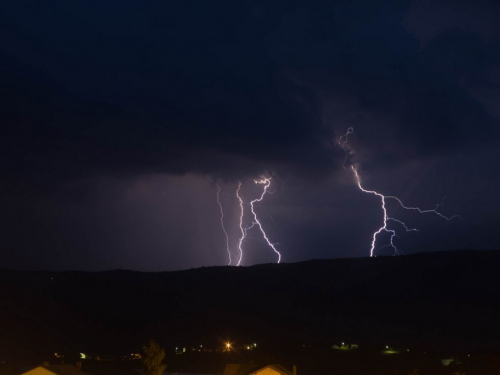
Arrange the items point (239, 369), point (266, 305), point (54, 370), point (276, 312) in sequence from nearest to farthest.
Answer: point (54, 370)
point (239, 369)
point (276, 312)
point (266, 305)

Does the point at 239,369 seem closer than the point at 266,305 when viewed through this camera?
Yes

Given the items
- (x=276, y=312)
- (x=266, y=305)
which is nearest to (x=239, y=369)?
(x=276, y=312)

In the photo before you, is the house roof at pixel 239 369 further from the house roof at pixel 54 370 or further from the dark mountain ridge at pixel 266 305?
the dark mountain ridge at pixel 266 305

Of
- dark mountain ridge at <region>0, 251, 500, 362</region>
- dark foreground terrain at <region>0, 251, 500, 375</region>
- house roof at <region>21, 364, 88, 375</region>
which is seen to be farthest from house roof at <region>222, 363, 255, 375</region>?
dark mountain ridge at <region>0, 251, 500, 362</region>

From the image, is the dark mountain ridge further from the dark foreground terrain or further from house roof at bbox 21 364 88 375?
house roof at bbox 21 364 88 375

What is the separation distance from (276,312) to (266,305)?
4190 millimetres

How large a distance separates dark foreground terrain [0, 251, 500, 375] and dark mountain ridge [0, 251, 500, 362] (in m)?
0.13

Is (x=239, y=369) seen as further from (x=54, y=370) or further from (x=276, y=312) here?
(x=276, y=312)

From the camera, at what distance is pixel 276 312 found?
285 ft

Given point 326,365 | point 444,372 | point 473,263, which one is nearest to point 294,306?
point 473,263

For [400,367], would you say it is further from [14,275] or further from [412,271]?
[14,275]

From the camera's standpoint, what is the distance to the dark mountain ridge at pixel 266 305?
73750 millimetres

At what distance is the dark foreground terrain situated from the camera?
197ft

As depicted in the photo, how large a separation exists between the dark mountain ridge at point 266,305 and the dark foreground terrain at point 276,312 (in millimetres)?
135
